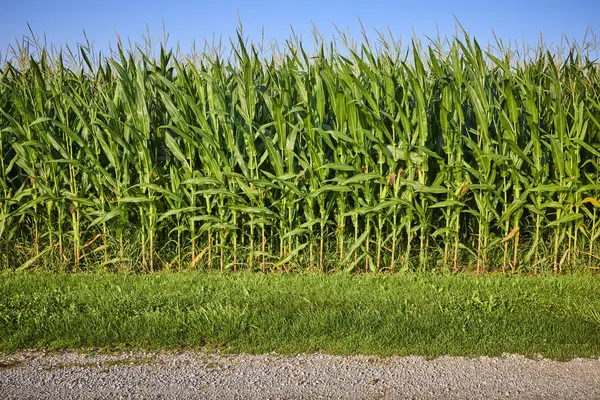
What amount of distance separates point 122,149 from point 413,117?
127 inches

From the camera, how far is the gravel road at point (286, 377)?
4066mm

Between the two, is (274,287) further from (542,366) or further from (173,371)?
(542,366)

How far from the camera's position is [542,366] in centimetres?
450

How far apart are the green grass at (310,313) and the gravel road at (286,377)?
20 cm

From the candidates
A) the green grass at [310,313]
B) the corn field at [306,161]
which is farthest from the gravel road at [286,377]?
the corn field at [306,161]

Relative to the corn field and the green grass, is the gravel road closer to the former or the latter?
the green grass

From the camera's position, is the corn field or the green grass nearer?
the green grass

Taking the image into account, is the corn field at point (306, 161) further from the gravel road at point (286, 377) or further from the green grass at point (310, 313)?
the gravel road at point (286, 377)

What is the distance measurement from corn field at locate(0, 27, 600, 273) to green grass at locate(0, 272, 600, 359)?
531mm

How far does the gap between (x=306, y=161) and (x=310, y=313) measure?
1987mm

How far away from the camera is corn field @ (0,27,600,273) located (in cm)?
704

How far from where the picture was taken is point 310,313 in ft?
18.2

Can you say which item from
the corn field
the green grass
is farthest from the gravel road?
the corn field

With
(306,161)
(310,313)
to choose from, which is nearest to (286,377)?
(310,313)
